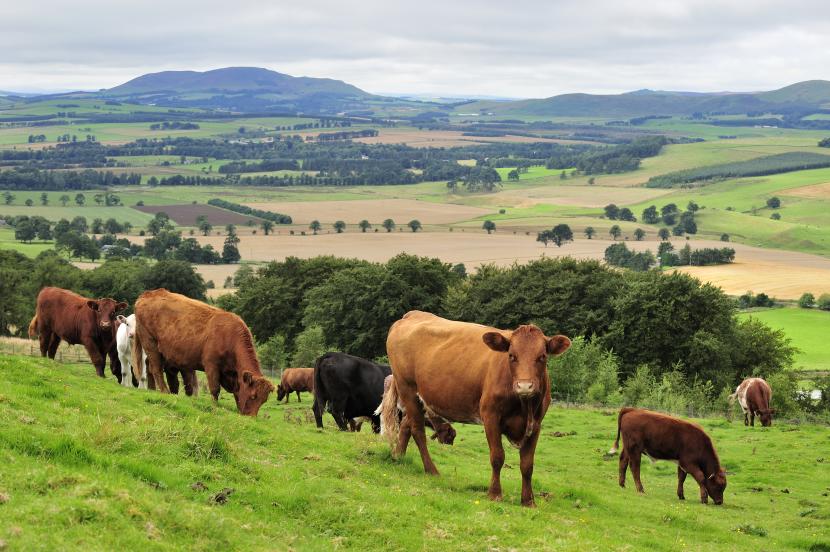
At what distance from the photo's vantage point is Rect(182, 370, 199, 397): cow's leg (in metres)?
21.9

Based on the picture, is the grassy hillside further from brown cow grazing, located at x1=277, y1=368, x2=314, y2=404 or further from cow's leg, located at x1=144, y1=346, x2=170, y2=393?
brown cow grazing, located at x1=277, y1=368, x2=314, y2=404

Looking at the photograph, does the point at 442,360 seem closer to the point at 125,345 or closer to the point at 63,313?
the point at 125,345

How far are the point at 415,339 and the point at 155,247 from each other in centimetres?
13056

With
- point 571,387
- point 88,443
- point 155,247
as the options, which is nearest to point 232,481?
point 88,443

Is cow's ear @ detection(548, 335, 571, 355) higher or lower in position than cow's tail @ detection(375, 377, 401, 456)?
higher

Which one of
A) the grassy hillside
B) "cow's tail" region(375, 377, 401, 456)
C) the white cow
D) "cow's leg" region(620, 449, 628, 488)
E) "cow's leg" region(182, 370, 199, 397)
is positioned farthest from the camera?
the white cow

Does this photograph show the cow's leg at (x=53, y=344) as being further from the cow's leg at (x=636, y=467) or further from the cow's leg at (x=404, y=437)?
the cow's leg at (x=636, y=467)

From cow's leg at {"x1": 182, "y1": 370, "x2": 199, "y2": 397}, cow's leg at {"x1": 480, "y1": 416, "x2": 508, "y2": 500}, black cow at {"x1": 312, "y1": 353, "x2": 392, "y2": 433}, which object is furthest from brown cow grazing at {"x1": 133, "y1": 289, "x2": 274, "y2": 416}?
cow's leg at {"x1": 480, "y1": 416, "x2": 508, "y2": 500}

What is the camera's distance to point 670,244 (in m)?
148

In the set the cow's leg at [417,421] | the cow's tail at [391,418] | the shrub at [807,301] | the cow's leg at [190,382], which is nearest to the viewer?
the cow's leg at [417,421]

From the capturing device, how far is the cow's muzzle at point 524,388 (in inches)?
534

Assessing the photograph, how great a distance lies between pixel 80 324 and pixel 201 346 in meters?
6.06

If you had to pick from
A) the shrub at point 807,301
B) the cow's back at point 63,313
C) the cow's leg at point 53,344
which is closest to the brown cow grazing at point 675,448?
the cow's back at point 63,313

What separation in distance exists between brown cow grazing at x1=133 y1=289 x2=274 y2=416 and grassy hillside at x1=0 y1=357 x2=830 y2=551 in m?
0.84
